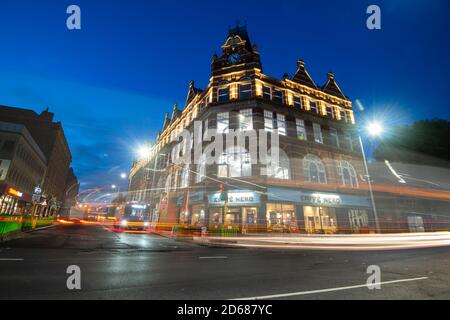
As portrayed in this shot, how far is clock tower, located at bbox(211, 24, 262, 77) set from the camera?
30.9m

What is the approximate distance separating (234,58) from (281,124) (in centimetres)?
1208

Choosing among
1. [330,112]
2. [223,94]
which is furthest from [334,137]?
[223,94]

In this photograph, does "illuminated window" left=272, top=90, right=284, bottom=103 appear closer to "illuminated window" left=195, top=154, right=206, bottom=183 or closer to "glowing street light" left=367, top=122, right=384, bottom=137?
"illuminated window" left=195, top=154, right=206, bottom=183

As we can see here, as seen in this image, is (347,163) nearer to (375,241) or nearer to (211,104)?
(375,241)

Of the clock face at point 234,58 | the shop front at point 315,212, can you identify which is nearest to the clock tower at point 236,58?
the clock face at point 234,58

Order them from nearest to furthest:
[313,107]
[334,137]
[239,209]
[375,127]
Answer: [375,127]
[239,209]
[334,137]
[313,107]

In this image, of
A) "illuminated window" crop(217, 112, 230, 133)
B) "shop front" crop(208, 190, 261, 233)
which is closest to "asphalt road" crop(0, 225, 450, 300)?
"shop front" crop(208, 190, 261, 233)

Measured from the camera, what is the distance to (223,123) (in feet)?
92.8

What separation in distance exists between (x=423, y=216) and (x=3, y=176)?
60693 mm

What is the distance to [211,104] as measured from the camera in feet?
95.5

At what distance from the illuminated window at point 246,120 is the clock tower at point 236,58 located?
701 cm

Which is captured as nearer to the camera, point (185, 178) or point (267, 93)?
point (267, 93)

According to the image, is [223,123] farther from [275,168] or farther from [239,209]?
[239,209]
